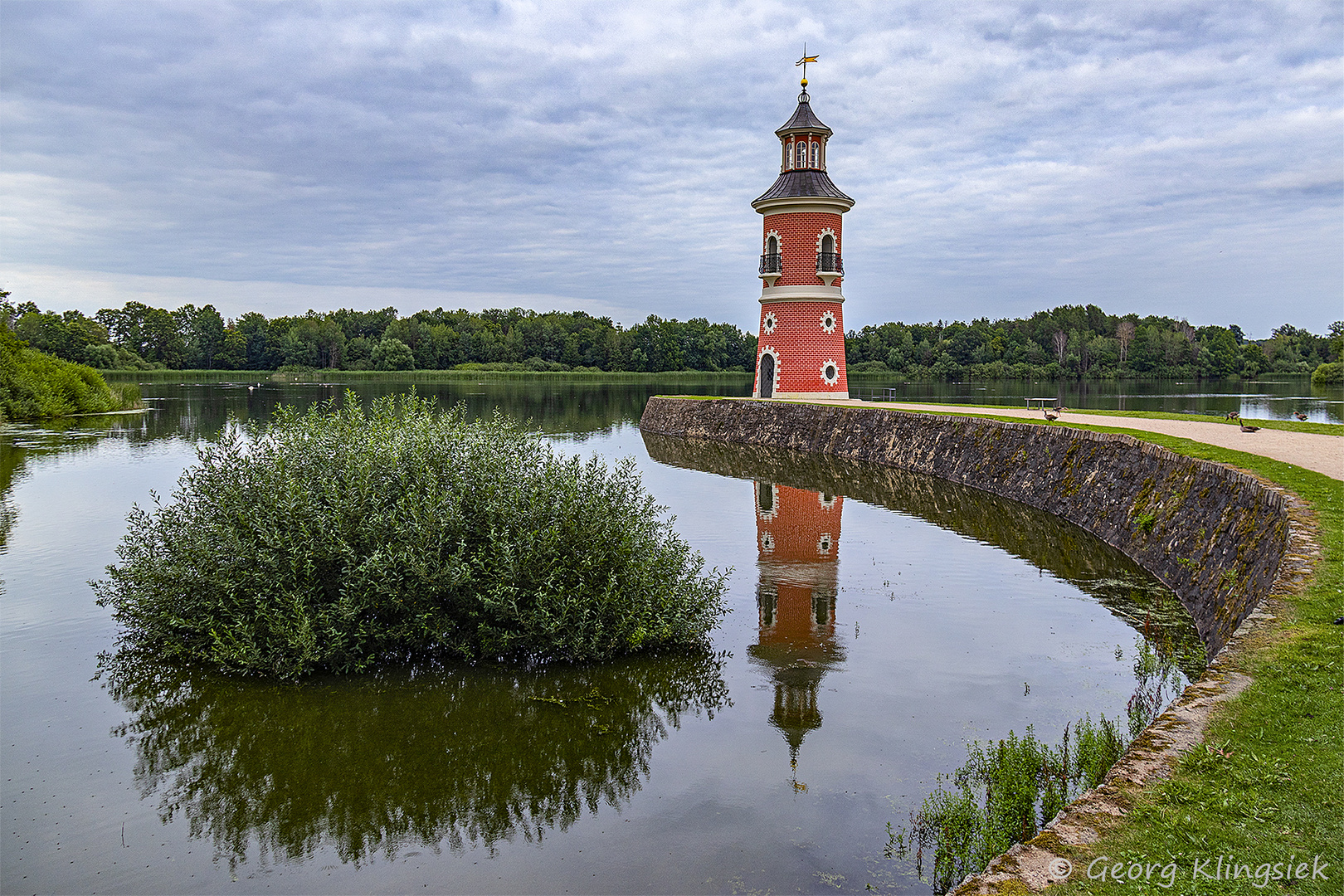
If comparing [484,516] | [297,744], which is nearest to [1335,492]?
[484,516]

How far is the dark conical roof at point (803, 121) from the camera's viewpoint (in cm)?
3634

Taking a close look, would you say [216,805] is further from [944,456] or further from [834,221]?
[834,221]

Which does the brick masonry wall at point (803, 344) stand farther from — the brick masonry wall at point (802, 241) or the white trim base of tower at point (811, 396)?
the brick masonry wall at point (802, 241)

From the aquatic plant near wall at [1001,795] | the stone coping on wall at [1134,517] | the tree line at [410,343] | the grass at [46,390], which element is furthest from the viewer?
the tree line at [410,343]

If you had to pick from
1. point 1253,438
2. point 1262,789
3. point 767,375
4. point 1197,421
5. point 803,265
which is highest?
point 803,265

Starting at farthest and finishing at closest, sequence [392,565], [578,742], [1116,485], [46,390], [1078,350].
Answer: [1078,350], [46,390], [1116,485], [392,565], [578,742]

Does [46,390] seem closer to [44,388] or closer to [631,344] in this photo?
[44,388]

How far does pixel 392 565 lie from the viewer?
9.25 metres

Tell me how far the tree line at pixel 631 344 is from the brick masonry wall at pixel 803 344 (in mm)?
72960

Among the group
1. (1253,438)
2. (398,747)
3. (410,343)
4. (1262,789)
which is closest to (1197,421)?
(1253,438)

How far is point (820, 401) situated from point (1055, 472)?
16939 mm

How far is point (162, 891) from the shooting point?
603cm

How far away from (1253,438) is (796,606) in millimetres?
12550

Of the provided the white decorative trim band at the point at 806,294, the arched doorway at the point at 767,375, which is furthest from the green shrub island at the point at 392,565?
the arched doorway at the point at 767,375
